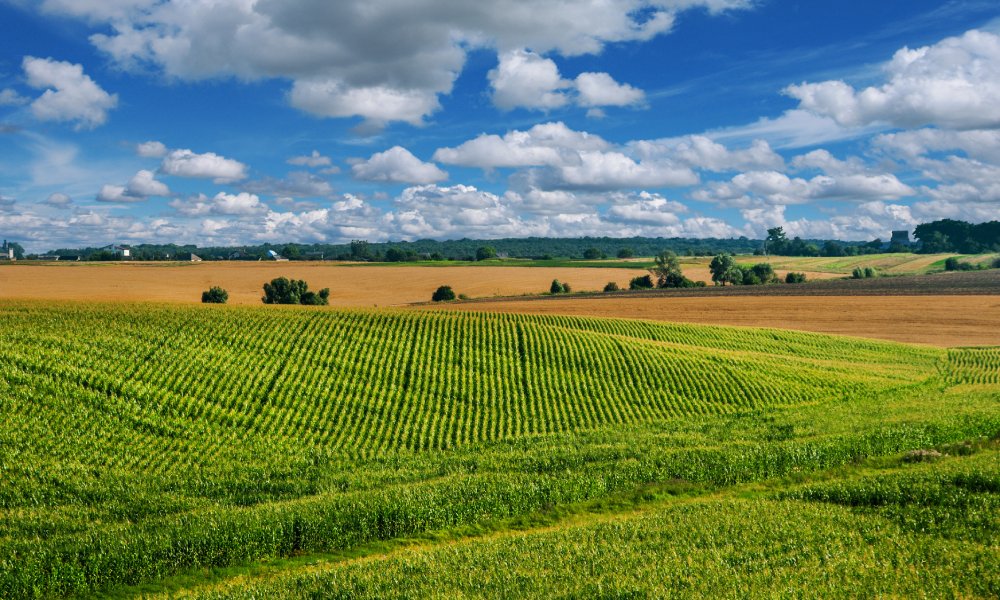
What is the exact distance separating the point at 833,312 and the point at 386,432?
7478 cm

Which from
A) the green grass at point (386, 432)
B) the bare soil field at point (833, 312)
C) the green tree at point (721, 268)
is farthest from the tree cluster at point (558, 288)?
the green grass at point (386, 432)

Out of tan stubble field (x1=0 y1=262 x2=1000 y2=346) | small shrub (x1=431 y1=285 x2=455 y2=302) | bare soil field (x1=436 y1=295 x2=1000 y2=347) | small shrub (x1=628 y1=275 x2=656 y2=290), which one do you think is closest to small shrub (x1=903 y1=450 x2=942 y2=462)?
bare soil field (x1=436 y1=295 x2=1000 y2=347)

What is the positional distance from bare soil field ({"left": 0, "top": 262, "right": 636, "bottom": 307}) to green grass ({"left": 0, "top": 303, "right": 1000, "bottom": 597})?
57.1m

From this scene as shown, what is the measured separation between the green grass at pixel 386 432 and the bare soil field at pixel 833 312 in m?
14.0

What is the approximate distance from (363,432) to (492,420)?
26.2 feet

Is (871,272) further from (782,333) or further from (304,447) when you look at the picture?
(304,447)

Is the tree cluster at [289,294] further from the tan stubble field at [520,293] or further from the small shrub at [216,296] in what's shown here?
the small shrub at [216,296]

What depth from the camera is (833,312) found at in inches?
3602

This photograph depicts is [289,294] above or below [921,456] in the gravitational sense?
above

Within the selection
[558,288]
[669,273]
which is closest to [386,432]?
[558,288]

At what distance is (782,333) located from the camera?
74.7m

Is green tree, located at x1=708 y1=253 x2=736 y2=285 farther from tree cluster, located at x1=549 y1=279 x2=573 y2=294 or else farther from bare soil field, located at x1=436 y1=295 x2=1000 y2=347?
bare soil field, located at x1=436 y1=295 x2=1000 y2=347

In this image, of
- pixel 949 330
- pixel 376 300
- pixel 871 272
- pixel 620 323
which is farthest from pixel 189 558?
pixel 871 272

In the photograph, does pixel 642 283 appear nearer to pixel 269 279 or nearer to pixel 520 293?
pixel 520 293
